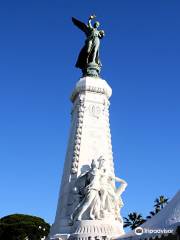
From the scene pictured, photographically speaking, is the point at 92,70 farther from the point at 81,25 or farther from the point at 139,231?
the point at 139,231

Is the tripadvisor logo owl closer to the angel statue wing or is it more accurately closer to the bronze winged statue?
the bronze winged statue

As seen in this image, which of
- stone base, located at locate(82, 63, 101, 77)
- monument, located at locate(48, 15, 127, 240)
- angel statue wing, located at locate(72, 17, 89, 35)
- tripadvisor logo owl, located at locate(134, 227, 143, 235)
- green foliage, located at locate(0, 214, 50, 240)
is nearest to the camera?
tripadvisor logo owl, located at locate(134, 227, 143, 235)

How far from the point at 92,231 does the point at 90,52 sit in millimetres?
11043

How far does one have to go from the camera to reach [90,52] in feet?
71.4

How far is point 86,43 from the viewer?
2214 centimetres

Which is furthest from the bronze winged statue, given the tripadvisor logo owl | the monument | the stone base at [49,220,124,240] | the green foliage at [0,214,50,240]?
the green foliage at [0,214,50,240]

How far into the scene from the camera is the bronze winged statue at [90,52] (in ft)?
69.9

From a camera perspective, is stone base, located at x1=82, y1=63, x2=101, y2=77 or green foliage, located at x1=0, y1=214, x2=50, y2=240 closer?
stone base, located at x1=82, y1=63, x2=101, y2=77

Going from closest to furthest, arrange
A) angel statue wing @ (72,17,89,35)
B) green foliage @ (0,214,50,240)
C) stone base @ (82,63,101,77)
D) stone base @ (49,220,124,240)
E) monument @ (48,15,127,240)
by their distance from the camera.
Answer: stone base @ (49,220,124,240) < monument @ (48,15,127,240) < stone base @ (82,63,101,77) < angel statue wing @ (72,17,89,35) < green foliage @ (0,214,50,240)

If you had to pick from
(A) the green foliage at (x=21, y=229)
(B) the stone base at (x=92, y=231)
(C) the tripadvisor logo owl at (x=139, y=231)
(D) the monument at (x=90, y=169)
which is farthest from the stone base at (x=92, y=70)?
(A) the green foliage at (x=21, y=229)

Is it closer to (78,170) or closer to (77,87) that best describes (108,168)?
(78,170)

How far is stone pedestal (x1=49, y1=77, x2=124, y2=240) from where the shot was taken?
15125 millimetres

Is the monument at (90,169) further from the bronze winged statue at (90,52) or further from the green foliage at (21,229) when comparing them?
the green foliage at (21,229)

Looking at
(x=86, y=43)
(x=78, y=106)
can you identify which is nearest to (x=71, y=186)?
(x=78, y=106)
